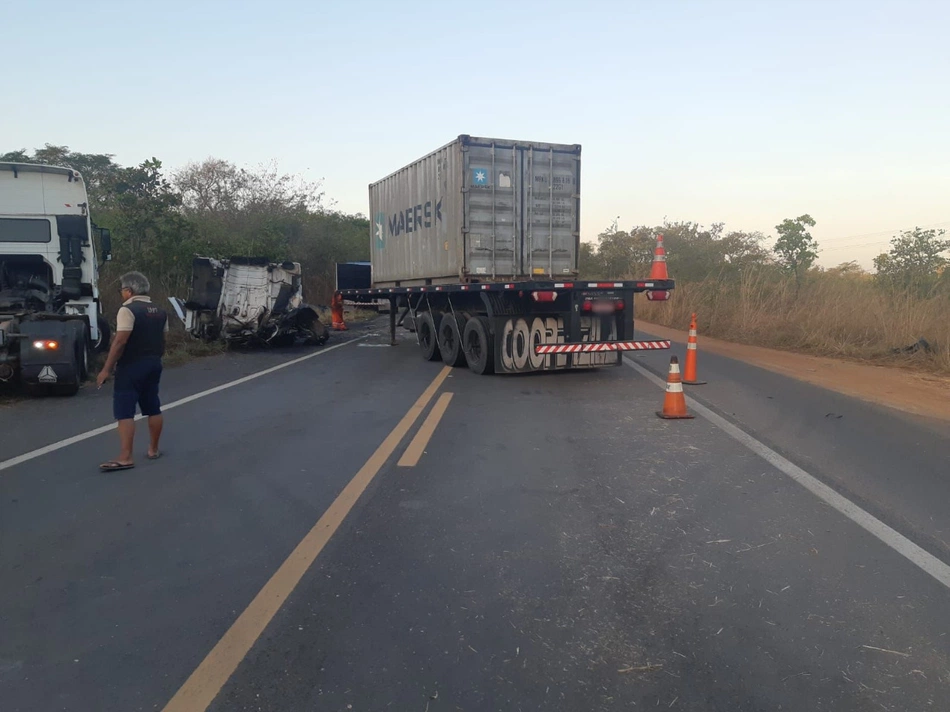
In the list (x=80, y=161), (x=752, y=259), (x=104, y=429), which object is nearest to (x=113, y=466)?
(x=104, y=429)

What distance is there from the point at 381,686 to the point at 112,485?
389 centimetres

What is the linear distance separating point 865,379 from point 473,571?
1018 cm

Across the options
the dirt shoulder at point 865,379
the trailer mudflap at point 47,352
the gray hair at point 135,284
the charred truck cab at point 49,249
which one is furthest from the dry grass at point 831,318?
the charred truck cab at point 49,249

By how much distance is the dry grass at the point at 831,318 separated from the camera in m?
14.2

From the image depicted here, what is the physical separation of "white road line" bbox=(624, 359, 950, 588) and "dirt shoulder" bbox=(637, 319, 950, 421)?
3137 mm

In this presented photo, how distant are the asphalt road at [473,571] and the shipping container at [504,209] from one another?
5.31m

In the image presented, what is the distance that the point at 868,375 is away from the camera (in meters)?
12.6

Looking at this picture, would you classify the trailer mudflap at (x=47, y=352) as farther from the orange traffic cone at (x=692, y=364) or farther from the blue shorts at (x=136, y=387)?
the orange traffic cone at (x=692, y=364)

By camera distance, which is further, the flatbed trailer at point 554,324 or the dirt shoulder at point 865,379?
the flatbed trailer at point 554,324

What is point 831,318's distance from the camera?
16.6m

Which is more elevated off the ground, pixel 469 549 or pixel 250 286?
pixel 250 286

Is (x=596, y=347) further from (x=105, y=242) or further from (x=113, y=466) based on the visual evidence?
(x=105, y=242)

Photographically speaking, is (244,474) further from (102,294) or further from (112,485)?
(102,294)

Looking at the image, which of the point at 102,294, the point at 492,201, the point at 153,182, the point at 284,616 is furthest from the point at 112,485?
the point at 153,182
